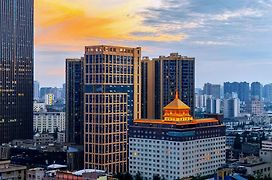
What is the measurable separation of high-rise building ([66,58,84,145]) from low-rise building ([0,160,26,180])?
21130 mm

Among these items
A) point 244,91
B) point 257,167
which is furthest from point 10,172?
point 244,91

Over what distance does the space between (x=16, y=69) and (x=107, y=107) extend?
2182 cm

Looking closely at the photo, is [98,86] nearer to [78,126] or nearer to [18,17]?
[78,126]

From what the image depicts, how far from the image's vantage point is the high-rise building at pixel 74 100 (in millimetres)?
56969

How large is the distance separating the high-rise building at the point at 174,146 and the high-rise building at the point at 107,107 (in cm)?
240

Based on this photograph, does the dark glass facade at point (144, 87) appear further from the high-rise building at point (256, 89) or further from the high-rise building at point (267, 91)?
the high-rise building at point (267, 91)

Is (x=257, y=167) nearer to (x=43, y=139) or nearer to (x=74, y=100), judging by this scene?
(x=74, y=100)

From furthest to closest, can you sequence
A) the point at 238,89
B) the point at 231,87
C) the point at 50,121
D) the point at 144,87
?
the point at 231,87
the point at 238,89
the point at 50,121
the point at 144,87

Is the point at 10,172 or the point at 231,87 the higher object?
the point at 231,87

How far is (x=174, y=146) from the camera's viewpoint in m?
41.3

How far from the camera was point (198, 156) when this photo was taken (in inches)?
1687

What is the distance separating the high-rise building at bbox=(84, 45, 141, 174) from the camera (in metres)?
45.4

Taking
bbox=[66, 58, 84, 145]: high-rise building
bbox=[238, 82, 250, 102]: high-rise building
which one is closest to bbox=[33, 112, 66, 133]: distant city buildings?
bbox=[66, 58, 84, 145]: high-rise building

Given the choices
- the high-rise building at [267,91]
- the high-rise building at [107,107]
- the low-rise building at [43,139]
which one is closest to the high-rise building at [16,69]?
the low-rise building at [43,139]
